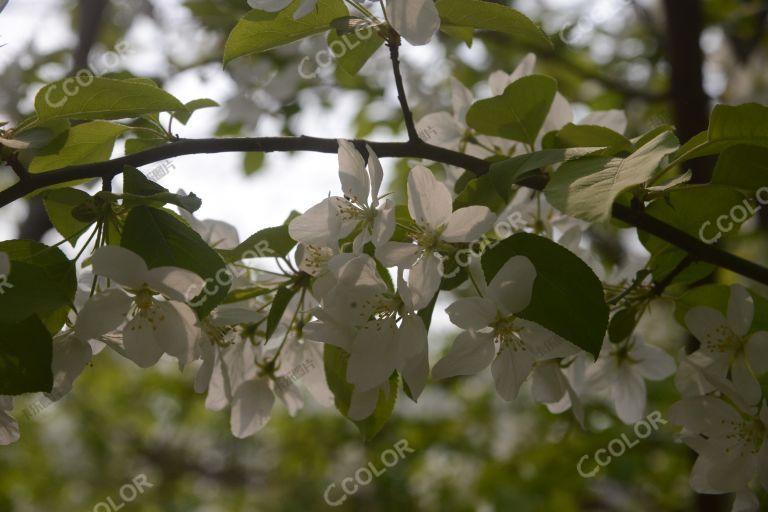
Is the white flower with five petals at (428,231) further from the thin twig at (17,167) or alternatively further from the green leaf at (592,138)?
the thin twig at (17,167)

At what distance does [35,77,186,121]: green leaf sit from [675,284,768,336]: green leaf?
2.35 ft

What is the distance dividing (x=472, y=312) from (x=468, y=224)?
0.11 m

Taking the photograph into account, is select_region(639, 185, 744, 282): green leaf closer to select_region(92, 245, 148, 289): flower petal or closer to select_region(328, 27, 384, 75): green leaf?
select_region(328, 27, 384, 75): green leaf

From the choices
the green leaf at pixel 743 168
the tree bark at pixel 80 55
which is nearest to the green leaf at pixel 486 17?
the green leaf at pixel 743 168

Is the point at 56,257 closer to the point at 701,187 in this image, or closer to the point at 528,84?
the point at 528,84

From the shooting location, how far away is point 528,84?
1.01 metres

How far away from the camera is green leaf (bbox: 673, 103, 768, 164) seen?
0.80 metres

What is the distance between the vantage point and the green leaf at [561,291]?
78 cm

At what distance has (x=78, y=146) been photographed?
0.98 m

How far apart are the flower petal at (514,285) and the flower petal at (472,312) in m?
0.07

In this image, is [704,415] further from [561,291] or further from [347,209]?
[347,209]

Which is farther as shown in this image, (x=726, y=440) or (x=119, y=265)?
(x=726, y=440)

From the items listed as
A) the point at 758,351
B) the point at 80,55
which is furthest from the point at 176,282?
the point at 80,55

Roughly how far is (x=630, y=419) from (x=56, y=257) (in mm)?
880
